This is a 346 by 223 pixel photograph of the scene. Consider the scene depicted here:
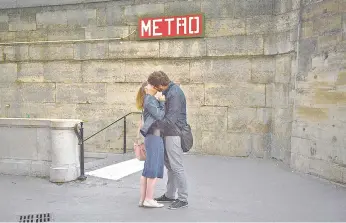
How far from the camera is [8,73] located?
9.97 meters

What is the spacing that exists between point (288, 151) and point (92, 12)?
19.1 feet

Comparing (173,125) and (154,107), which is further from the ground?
(154,107)

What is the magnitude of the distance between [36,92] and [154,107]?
21.0 feet

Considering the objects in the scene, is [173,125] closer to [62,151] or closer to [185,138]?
[185,138]

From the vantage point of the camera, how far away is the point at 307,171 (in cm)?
639

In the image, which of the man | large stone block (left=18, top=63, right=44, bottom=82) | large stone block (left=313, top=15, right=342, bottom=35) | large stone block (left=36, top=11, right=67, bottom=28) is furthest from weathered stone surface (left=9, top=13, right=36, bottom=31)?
large stone block (left=313, top=15, right=342, bottom=35)

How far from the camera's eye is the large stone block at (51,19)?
30.9ft

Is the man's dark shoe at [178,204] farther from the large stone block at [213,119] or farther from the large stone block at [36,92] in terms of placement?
→ the large stone block at [36,92]

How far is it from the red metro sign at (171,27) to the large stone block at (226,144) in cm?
235

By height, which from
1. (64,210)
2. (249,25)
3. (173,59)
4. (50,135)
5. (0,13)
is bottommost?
(64,210)

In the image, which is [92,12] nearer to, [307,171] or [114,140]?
[114,140]

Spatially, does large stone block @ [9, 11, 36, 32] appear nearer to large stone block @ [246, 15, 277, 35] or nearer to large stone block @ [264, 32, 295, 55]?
large stone block @ [246, 15, 277, 35]

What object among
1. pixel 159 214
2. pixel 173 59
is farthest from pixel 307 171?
pixel 173 59

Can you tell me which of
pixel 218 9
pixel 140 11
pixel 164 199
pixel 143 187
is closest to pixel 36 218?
pixel 143 187
